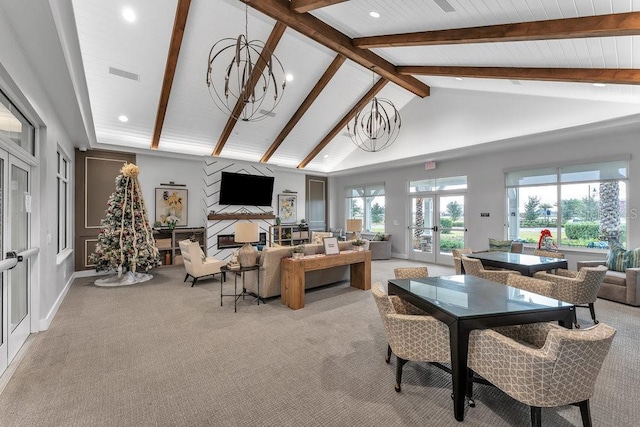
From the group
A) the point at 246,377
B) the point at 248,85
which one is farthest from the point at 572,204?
the point at 246,377

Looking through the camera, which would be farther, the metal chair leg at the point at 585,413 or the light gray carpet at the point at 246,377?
the light gray carpet at the point at 246,377

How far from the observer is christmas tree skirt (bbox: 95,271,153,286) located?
19.7 feet

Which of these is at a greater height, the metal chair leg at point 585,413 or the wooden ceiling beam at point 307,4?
the wooden ceiling beam at point 307,4

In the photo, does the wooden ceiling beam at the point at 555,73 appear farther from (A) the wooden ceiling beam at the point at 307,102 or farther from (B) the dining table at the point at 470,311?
(B) the dining table at the point at 470,311

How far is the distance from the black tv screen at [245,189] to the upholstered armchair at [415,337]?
7.27 meters

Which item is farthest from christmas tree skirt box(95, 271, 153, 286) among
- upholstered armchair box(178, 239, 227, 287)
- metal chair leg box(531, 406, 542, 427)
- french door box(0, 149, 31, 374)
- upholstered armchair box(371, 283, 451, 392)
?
metal chair leg box(531, 406, 542, 427)

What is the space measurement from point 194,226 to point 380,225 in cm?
615

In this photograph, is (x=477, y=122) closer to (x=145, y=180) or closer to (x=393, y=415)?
(x=393, y=415)

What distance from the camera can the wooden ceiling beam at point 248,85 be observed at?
16.9 ft

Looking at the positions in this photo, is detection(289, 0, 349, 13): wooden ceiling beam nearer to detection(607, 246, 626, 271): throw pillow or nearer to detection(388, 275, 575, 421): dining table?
detection(388, 275, 575, 421): dining table

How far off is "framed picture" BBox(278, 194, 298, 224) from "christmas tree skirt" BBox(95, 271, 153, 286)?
4.94m

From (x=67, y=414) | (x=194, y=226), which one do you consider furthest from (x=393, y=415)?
(x=194, y=226)

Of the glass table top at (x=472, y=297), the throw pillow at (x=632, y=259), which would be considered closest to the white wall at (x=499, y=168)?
the throw pillow at (x=632, y=259)

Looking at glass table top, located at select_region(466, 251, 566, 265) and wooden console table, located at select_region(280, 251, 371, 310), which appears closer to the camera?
glass table top, located at select_region(466, 251, 566, 265)
